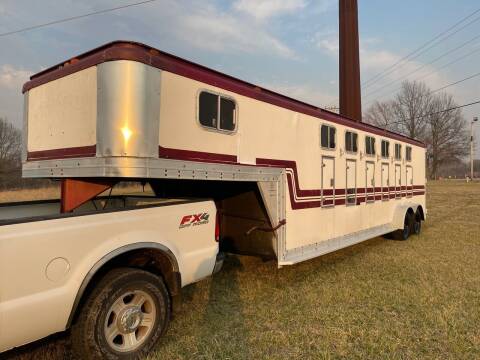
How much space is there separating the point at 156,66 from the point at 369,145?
5916 mm

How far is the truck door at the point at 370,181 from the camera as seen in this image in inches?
320

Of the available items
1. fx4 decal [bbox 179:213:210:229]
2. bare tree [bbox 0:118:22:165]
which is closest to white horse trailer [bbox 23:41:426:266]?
fx4 decal [bbox 179:213:210:229]

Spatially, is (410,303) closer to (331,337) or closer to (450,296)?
(450,296)

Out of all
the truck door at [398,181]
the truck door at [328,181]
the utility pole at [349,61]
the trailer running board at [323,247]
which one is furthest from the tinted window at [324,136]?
the utility pole at [349,61]

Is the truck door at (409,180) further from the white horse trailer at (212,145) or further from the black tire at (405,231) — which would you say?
the white horse trailer at (212,145)

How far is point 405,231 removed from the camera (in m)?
10.0

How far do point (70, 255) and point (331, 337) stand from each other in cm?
287

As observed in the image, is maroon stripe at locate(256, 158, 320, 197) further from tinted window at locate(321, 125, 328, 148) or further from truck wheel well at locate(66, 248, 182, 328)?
truck wheel well at locate(66, 248, 182, 328)

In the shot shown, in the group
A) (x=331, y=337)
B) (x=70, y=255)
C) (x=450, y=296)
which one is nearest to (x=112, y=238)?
(x=70, y=255)

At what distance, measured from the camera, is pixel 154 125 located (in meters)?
3.59

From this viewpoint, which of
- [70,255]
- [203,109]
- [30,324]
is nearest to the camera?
[30,324]

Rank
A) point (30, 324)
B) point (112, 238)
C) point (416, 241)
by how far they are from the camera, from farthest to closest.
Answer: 1. point (416, 241)
2. point (112, 238)
3. point (30, 324)

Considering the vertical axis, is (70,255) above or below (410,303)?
above

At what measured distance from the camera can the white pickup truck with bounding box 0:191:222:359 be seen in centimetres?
270
